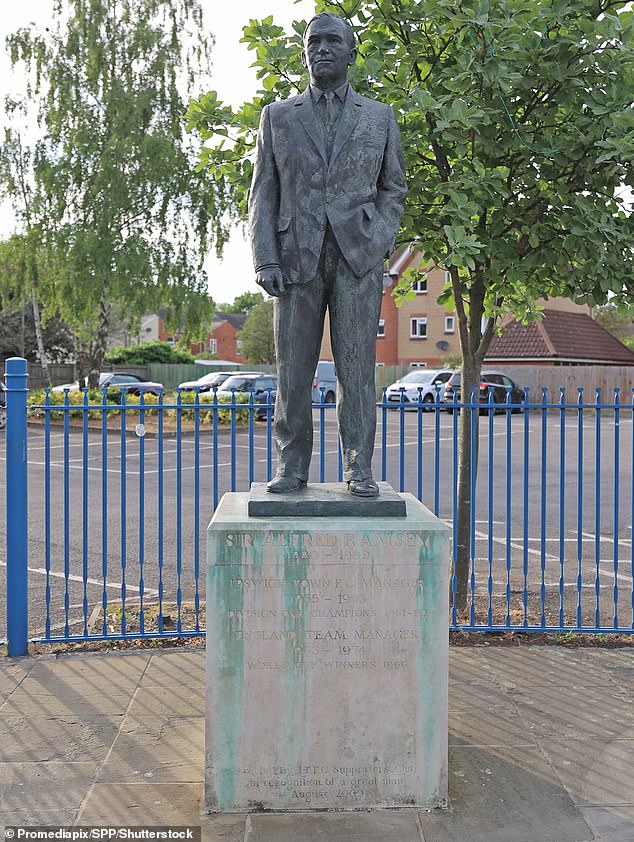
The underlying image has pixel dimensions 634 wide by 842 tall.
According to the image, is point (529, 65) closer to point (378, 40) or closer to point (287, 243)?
point (378, 40)

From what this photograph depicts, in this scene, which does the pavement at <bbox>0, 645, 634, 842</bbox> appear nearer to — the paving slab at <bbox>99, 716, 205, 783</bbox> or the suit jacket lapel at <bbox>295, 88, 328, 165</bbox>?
the paving slab at <bbox>99, 716, 205, 783</bbox>

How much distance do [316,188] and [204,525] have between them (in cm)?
719

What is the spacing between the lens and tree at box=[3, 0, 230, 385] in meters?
23.9

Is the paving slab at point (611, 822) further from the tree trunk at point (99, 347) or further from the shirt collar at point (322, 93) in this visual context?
the tree trunk at point (99, 347)

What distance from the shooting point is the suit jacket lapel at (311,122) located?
407 cm

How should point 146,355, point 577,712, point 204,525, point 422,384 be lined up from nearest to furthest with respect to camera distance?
1. point 577,712
2. point 204,525
3. point 422,384
4. point 146,355

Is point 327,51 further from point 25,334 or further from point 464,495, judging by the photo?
point 25,334

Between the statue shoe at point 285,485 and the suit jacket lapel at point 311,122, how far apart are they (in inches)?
60.6

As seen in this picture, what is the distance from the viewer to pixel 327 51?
159 inches

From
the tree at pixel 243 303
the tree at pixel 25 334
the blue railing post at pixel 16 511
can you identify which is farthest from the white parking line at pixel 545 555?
the tree at pixel 243 303

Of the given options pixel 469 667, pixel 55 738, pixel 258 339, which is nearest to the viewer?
pixel 55 738

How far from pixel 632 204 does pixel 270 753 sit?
4.19 meters

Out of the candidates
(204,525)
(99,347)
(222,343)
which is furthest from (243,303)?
(204,525)

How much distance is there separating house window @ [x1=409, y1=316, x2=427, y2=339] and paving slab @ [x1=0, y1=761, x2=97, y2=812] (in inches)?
1660
